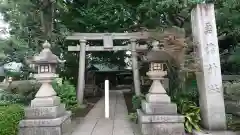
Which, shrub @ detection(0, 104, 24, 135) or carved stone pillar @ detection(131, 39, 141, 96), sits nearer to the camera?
shrub @ detection(0, 104, 24, 135)

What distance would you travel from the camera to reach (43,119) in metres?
5.41

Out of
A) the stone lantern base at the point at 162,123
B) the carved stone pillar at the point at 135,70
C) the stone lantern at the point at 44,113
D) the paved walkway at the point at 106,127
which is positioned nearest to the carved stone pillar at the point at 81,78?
the carved stone pillar at the point at 135,70

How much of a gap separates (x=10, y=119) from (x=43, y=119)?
2.48 feet

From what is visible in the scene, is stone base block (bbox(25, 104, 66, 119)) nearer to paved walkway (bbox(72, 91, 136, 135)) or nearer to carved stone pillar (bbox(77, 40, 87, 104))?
paved walkway (bbox(72, 91, 136, 135))

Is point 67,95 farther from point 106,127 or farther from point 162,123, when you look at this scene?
point 162,123

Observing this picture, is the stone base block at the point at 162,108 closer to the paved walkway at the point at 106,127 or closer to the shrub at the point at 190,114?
the shrub at the point at 190,114

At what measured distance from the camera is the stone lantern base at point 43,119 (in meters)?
5.38

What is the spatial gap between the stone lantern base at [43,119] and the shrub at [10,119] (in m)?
0.16

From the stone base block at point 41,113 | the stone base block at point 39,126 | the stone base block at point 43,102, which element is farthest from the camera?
the stone base block at point 43,102


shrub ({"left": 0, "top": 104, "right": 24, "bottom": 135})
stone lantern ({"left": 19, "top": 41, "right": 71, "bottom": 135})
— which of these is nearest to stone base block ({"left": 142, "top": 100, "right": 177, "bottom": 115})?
stone lantern ({"left": 19, "top": 41, "right": 71, "bottom": 135})

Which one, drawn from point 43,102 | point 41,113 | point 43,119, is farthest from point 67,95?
point 43,119

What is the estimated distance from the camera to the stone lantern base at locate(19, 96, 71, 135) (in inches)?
212

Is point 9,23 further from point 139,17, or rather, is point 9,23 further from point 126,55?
point 126,55

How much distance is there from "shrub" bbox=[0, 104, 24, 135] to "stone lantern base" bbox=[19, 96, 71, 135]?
0.51 ft
